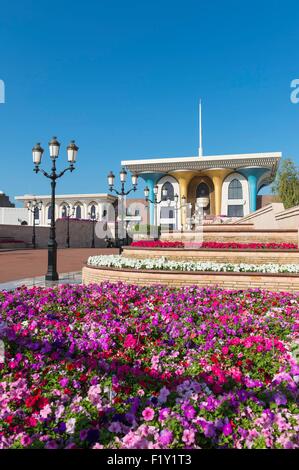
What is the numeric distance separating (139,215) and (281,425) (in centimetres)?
7070

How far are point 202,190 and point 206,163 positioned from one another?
7320 mm

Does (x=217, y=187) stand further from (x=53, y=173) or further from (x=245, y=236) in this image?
(x=53, y=173)

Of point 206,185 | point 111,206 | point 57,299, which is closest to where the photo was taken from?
point 57,299

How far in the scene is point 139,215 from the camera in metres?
73.0

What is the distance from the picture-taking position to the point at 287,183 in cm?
3241

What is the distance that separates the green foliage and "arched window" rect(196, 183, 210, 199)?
3043 cm

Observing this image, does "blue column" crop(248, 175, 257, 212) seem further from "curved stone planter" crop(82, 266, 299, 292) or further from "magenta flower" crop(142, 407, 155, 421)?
"magenta flower" crop(142, 407, 155, 421)

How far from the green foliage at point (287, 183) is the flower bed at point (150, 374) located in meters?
27.4

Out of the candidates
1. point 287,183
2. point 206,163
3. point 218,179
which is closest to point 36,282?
point 287,183

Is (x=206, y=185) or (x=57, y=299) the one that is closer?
(x=57, y=299)

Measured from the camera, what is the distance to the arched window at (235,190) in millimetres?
59625
